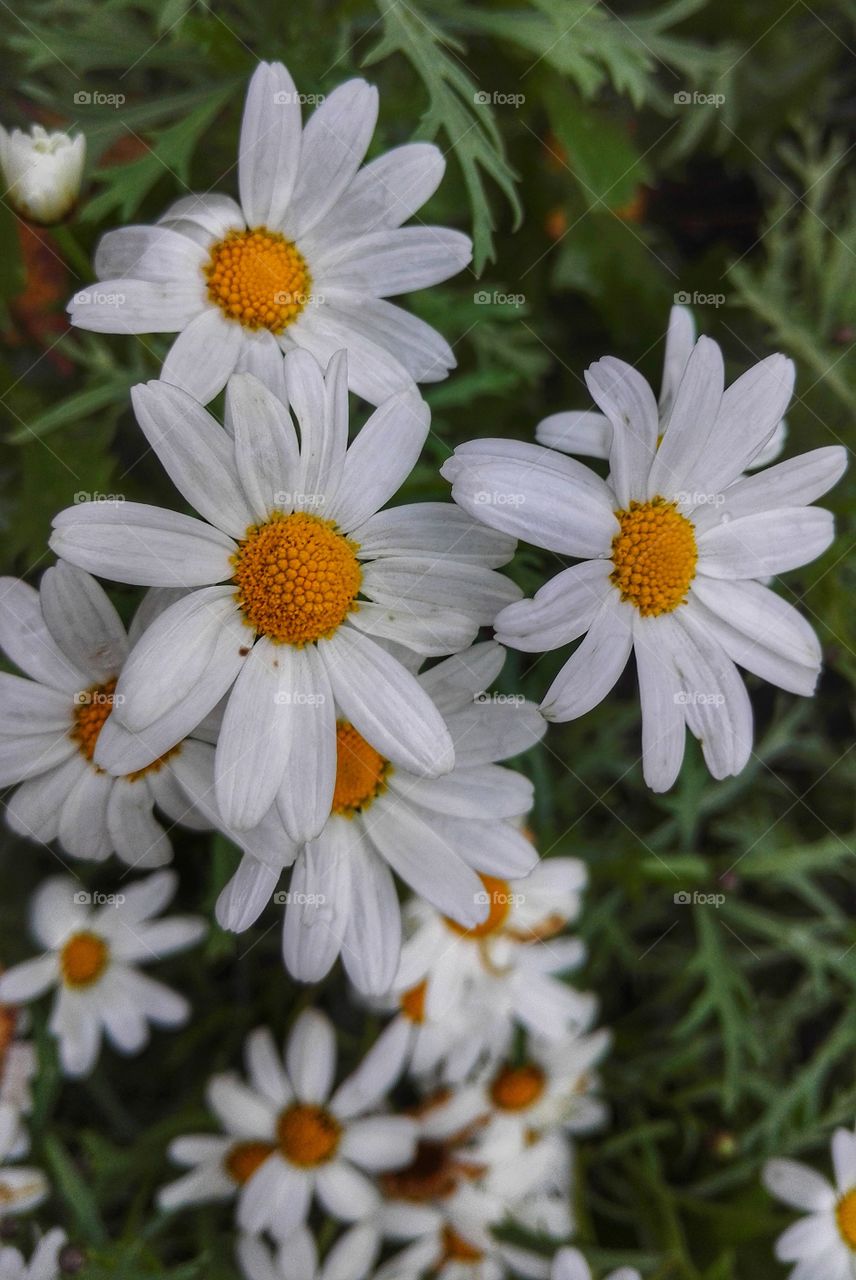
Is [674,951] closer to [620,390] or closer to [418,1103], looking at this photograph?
[418,1103]

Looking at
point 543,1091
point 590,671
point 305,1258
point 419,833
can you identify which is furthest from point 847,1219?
point 590,671

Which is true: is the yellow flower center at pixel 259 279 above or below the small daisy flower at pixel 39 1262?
above

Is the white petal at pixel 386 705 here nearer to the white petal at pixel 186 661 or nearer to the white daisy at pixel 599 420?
the white petal at pixel 186 661

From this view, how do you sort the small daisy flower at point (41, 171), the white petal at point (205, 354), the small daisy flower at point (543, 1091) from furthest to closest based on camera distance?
the small daisy flower at point (543, 1091)
the small daisy flower at point (41, 171)
the white petal at point (205, 354)

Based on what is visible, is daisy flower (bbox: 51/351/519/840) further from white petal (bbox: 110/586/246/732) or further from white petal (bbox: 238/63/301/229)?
white petal (bbox: 238/63/301/229)

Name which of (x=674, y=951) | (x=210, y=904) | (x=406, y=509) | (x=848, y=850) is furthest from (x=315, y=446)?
(x=674, y=951)

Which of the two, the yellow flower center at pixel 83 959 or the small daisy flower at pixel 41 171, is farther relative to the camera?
the yellow flower center at pixel 83 959

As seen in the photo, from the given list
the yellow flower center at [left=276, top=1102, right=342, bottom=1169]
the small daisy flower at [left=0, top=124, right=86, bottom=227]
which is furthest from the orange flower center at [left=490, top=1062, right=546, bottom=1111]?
the small daisy flower at [left=0, top=124, right=86, bottom=227]

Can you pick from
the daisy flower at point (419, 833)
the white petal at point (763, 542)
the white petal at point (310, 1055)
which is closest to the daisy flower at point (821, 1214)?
the white petal at point (310, 1055)
